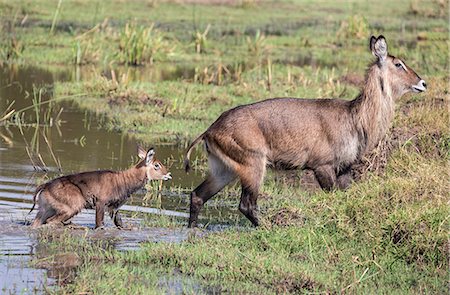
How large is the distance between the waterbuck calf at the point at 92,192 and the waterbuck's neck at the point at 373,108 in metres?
1.56

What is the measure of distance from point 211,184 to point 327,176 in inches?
34.2

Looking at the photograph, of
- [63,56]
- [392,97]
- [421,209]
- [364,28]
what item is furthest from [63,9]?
[421,209]

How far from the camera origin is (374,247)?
20.3 feet

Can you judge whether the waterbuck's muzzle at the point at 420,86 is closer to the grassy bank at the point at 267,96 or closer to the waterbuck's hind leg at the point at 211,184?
the grassy bank at the point at 267,96

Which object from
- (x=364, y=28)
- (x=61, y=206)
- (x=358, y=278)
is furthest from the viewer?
(x=364, y=28)

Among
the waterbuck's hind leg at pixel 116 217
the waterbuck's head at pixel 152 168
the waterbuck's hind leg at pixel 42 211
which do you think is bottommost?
the waterbuck's hind leg at pixel 116 217

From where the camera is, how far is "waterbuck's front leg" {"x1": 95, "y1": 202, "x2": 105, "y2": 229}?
7.06 metres

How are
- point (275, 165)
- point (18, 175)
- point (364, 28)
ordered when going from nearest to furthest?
1. point (275, 165)
2. point (18, 175)
3. point (364, 28)

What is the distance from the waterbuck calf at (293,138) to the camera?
7258mm

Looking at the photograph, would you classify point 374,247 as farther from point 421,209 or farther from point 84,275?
point 84,275

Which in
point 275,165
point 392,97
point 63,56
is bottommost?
point 63,56

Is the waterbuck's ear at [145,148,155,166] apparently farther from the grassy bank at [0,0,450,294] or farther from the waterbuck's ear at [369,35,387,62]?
the waterbuck's ear at [369,35,387,62]

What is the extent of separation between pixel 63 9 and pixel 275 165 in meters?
14.3

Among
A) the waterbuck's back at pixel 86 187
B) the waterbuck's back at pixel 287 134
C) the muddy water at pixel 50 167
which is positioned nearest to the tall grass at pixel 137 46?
the muddy water at pixel 50 167
